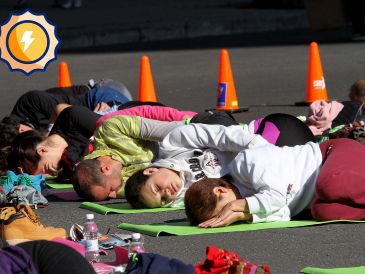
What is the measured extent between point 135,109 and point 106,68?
738 centimetres

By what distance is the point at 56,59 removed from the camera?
17.3m

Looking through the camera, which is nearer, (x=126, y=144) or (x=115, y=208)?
→ (x=115, y=208)

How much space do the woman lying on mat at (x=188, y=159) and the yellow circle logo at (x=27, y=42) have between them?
4.63 metres

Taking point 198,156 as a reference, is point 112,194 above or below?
below

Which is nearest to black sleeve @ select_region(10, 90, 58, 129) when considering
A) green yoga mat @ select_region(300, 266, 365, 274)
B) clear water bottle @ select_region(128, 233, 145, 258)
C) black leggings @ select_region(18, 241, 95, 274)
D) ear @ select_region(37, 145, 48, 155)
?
ear @ select_region(37, 145, 48, 155)

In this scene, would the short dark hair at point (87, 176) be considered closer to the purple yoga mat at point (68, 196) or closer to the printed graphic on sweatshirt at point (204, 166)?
the purple yoga mat at point (68, 196)

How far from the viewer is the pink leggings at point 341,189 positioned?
648 cm

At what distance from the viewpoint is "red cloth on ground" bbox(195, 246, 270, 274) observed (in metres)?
5.32

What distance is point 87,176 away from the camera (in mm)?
7730

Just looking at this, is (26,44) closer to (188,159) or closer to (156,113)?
(156,113)

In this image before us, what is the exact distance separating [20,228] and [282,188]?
1.54 meters

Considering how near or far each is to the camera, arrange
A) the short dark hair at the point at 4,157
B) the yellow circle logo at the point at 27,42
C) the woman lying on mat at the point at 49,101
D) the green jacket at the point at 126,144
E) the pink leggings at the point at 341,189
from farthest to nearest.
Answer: the yellow circle logo at the point at 27,42, the woman lying on mat at the point at 49,101, the short dark hair at the point at 4,157, the green jacket at the point at 126,144, the pink leggings at the point at 341,189

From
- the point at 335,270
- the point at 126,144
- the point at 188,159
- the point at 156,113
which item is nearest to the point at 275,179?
the point at 188,159

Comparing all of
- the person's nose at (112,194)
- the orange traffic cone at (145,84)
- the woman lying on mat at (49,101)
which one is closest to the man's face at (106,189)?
the person's nose at (112,194)
